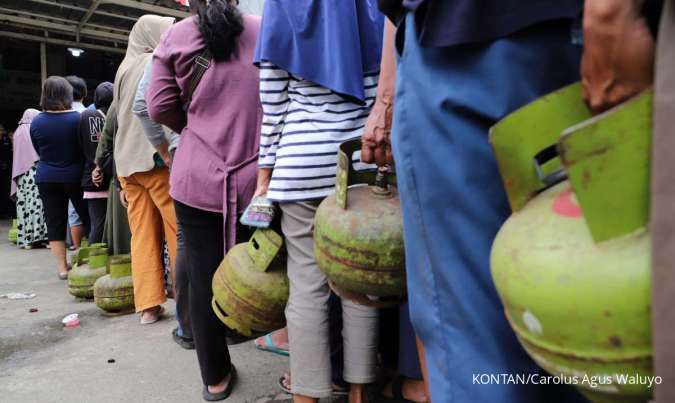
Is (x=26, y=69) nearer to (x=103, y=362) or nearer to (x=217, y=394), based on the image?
(x=103, y=362)

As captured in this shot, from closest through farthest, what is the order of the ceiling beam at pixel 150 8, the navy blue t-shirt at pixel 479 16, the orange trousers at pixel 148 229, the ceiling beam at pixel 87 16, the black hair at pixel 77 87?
the navy blue t-shirt at pixel 479 16 → the orange trousers at pixel 148 229 → the black hair at pixel 77 87 → the ceiling beam at pixel 150 8 → the ceiling beam at pixel 87 16

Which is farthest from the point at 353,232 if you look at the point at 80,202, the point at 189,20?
the point at 80,202

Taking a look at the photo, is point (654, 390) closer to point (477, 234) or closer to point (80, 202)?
point (477, 234)

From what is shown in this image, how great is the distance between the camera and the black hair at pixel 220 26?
2111 mm

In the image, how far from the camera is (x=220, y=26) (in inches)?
83.0

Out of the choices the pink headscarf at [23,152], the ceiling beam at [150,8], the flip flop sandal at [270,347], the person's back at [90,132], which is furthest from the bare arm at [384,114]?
the ceiling beam at [150,8]

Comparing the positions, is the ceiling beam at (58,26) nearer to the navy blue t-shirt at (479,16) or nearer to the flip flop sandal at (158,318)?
the flip flop sandal at (158,318)

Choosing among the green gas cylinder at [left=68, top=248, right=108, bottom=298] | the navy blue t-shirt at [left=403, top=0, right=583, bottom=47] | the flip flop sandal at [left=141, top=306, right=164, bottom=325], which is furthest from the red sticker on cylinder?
the green gas cylinder at [left=68, top=248, right=108, bottom=298]

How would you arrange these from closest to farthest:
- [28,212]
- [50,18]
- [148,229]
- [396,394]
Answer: [396,394], [148,229], [28,212], [50,18]

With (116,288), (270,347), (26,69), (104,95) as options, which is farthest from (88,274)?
(26,69)

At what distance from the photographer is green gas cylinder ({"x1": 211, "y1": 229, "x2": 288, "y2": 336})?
185 centimetres

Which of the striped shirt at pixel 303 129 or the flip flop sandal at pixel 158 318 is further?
the flip flop sandal at pixel 158 318

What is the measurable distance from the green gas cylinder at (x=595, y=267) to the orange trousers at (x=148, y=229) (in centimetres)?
313

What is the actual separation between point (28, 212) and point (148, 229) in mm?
4746
